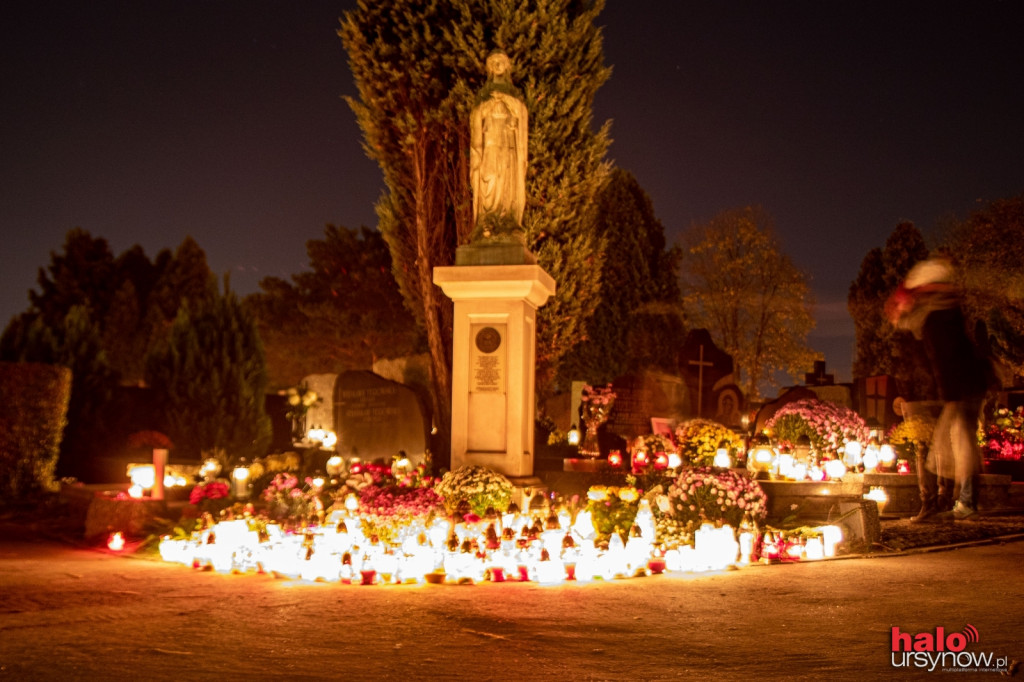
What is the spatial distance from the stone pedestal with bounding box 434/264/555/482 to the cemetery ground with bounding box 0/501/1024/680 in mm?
3248

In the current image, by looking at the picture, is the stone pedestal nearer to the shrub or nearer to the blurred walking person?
the blurred walking person

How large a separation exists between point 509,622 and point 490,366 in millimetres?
4795

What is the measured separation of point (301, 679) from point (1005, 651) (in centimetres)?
341

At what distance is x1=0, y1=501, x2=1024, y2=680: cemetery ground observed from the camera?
4.15 metres

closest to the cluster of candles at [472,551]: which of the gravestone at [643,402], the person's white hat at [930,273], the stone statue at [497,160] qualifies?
the person's white hat at [930,273]

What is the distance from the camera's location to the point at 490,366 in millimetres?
9711

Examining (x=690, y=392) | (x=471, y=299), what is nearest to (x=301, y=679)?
(x=471, y=299)

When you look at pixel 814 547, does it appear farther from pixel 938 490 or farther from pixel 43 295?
pixel 43 295

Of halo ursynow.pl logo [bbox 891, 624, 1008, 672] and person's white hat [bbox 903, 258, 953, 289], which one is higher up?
person's white hat [bbox 903, 258, 953, 289]

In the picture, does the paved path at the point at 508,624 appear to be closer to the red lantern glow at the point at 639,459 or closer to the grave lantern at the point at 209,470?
the red lantern glow at the point at 639,459

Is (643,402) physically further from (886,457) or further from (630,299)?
(886,457)

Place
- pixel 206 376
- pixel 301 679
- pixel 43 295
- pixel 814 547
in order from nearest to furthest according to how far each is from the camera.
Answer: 1. pixel 301 679
2. pixel 814 547
3. pixel 206 376
4. pixel 43 295

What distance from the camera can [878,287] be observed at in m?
33.6

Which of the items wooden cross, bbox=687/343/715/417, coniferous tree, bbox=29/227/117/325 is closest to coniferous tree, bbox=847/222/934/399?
wooden cross, bbox=687/343/715/417
